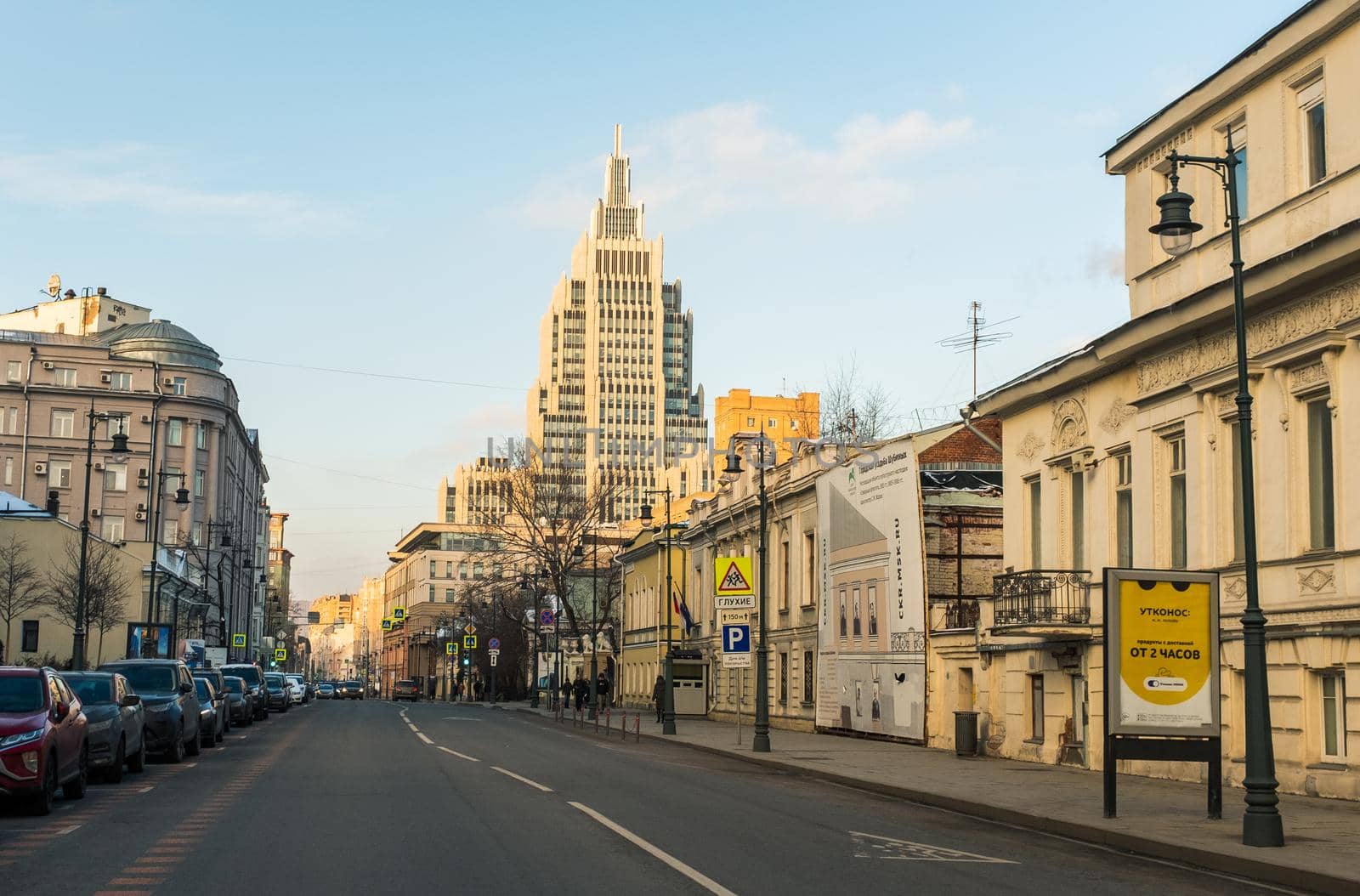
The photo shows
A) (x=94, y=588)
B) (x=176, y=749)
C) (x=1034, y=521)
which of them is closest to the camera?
(x=176, y=749)

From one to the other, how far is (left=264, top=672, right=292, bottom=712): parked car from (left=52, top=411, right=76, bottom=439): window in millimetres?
34659

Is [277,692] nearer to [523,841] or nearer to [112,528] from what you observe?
[112,528]

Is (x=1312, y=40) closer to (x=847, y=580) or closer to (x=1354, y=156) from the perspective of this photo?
(x=1354, y=156)

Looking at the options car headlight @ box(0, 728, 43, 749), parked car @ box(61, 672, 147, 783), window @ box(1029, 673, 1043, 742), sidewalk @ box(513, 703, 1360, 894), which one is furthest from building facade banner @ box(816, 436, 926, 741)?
car headlight @ box(0, 728, 43, 749)

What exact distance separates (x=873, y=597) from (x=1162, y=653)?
22.9m

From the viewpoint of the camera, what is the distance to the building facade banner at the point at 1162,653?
17984 millimetres

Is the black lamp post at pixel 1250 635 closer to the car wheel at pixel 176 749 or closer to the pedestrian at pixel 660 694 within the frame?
the car wheel at pixel 176 749

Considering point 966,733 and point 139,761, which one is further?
point 966,733

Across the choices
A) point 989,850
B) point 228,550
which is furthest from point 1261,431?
point 228,550

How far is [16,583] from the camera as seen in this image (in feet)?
230

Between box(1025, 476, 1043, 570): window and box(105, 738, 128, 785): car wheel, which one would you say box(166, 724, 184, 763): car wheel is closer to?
box(105, 738, 128, 785): car wheel

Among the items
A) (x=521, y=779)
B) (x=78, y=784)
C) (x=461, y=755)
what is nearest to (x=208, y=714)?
(x=461, y=755)

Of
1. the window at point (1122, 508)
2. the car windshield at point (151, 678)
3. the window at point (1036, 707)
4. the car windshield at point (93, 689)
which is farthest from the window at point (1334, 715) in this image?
the car windshield at point (151, 678)

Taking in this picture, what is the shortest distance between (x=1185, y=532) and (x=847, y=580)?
60.0 feet
